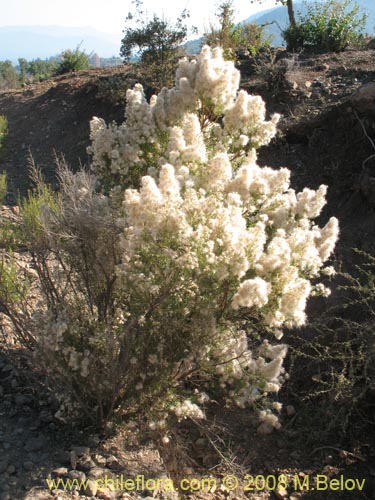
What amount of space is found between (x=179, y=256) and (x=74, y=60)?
14.5 meters

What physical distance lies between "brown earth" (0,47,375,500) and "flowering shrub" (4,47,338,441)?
0.33 metres

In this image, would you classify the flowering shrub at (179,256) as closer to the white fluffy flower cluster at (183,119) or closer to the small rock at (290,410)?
the white fluffy flower cluster at (183,119)

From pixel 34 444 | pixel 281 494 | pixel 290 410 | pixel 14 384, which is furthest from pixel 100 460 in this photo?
pixel 290 410

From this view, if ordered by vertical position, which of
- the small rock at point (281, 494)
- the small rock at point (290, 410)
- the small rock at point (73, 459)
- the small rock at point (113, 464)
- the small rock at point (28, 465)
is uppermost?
the small rock at point (28, 465)

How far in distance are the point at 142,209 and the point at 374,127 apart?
5.12 m

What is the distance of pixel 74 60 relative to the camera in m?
15.3

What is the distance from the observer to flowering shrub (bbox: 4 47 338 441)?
252 centimetres

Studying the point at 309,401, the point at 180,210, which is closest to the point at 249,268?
the point at 180,210

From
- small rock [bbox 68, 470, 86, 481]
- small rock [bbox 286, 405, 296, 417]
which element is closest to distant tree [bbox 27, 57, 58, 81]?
small rock [bbox 286, 405, 296, 417]

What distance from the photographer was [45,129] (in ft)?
36.5

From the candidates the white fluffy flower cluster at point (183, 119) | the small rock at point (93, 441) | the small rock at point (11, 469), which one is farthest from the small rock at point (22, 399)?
the white fluffy flower cluster at point (183, 119)

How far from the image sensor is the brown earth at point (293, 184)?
315 cm

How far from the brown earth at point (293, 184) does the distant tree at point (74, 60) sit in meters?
2.00

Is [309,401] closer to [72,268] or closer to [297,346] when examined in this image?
[297,346]
